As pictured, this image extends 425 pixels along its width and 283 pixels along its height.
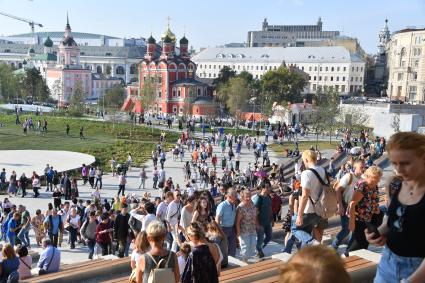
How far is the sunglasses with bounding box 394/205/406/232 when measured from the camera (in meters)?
3.30

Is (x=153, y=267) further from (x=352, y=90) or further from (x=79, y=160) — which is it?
(x=352, y=90)

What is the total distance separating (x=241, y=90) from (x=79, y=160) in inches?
1379

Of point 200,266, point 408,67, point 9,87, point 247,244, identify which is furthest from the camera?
point 9,87

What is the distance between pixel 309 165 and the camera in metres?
6.16

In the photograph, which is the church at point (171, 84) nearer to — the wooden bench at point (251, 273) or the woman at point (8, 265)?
the woman at point (8, 265)

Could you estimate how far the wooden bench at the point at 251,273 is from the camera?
20.4 ft

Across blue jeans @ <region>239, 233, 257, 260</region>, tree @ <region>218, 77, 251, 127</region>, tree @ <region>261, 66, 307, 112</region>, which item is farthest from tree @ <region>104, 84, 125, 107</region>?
blue jeans @ <region>239, 233, 257, 260</region>

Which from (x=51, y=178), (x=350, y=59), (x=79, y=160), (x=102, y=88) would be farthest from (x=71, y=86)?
(x=51, y=178)

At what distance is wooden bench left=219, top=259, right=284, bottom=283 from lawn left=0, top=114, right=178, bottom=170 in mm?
25345

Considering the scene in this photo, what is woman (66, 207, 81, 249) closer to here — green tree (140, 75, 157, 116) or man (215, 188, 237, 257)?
man (215, 188, 237, 257)

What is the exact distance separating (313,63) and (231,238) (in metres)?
93.4

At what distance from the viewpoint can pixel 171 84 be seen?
239ft

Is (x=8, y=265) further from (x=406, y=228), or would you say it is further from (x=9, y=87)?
(x=9, y=87)

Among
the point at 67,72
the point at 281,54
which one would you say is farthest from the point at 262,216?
the point at 281,54
